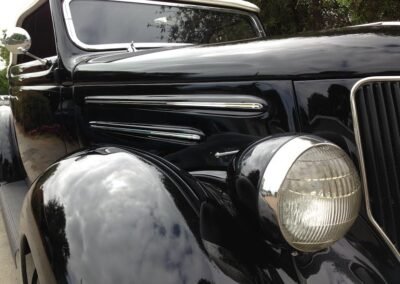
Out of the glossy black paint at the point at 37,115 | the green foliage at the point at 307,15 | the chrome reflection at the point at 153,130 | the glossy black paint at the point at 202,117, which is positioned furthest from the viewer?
the green foliage at the point at 307,15

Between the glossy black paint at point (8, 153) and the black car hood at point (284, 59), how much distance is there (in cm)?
198

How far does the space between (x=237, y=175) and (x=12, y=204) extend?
→ 214cm

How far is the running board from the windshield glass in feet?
3.38

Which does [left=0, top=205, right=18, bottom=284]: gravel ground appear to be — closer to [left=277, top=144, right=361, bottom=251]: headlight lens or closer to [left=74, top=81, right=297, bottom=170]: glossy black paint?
[left=74, top=81, right=297, bottom=170]: glossy black paint

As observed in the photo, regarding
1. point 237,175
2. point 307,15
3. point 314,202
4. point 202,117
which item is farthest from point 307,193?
point 307,15

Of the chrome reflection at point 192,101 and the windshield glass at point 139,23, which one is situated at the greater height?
the windshield glass at point 139,23

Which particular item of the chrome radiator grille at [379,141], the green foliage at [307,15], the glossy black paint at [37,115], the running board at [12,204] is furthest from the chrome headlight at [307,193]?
the green foliage at [307,15]

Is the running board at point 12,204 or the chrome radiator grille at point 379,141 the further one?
the running board at point 12,204

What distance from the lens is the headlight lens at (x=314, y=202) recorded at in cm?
112

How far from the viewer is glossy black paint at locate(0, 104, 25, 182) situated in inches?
142

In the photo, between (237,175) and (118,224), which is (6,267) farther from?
(237,175)

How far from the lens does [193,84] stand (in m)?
1.77

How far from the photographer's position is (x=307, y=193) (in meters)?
1.13

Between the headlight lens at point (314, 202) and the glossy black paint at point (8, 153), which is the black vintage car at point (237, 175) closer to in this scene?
the headlight lens at point (314, 202)
